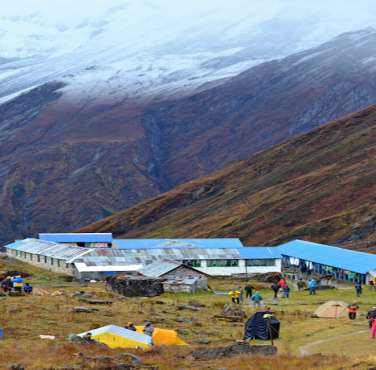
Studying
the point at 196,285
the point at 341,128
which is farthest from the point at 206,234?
the point at 196,285

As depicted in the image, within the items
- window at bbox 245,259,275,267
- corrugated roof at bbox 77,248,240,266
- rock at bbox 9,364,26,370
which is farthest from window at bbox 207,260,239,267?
rock at bbox 9,364,26,370

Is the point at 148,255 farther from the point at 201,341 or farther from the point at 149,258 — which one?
the point at 201,341

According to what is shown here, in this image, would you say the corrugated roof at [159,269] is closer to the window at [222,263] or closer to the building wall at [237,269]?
the building wall at [237,269]

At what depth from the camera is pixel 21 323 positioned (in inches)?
1615

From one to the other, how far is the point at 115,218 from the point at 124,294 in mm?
117010

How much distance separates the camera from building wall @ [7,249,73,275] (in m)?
85.5

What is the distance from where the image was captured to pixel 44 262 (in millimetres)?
93125

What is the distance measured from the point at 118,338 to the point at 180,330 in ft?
22.0

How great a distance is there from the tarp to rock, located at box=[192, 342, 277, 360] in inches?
230

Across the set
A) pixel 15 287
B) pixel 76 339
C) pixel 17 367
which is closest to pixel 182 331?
pixel 76 339

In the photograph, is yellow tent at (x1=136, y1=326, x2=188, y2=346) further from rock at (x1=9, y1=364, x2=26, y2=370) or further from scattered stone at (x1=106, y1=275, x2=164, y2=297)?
scattered stone at (x1=106, y1=275, x2=164, y2=297)

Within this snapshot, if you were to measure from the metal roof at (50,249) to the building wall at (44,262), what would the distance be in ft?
1.36

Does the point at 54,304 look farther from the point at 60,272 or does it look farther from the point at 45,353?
the point at 60,272

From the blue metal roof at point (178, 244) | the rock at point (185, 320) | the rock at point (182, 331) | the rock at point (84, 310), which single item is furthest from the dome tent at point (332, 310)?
the blue metal roof at point (178, 244)
